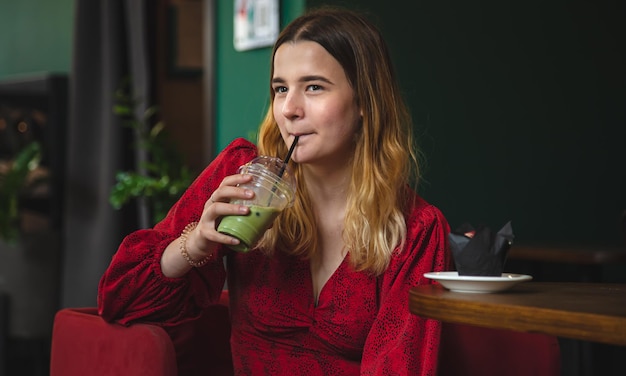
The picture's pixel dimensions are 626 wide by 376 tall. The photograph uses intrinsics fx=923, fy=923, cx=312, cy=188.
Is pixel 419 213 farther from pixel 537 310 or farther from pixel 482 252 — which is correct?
pixel 537 310

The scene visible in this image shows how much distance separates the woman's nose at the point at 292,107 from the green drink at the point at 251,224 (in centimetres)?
27

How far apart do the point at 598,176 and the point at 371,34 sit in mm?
3130

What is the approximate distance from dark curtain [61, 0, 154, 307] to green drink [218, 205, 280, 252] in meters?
2.75

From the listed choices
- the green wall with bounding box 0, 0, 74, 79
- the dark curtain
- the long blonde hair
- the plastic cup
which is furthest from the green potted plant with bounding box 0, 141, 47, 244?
the plastic cup

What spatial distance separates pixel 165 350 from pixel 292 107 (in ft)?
1.87

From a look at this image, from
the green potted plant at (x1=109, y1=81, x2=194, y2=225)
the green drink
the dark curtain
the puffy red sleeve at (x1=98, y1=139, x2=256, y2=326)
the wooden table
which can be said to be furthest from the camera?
the dark curtain

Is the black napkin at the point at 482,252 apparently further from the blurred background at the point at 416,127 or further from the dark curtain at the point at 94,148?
the dark curtain at the point at 94,148

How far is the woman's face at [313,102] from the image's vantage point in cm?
195

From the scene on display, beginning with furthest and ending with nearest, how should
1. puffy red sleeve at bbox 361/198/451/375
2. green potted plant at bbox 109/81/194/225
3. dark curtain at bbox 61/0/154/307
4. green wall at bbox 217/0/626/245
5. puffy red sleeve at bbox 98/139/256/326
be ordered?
dark curtain at bbox 61/0/154/307 < green wall at bbox 217/0/626/245 < green potted plant at bbox 109/81/194/225 < puffy red sleeve at bbox 98/139/256/326 < puffy red sleeve at bbox 361/198/451/375

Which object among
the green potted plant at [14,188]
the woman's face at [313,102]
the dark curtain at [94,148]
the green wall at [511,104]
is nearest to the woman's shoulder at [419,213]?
the woman's face at [313,102]

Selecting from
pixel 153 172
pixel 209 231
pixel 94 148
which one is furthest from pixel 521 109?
pixel 209 231

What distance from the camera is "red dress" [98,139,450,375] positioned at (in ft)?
6.39

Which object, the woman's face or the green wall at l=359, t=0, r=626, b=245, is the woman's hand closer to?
the woman's face

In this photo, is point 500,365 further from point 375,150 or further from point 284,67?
point 284,67
